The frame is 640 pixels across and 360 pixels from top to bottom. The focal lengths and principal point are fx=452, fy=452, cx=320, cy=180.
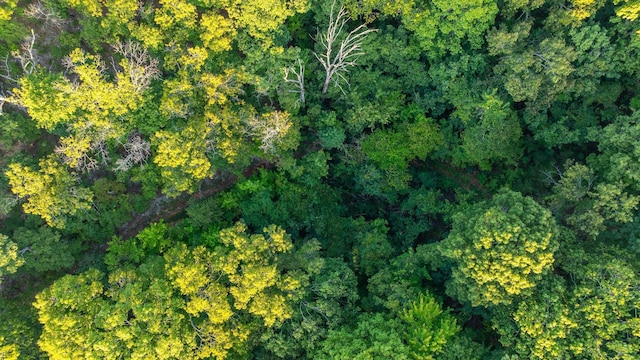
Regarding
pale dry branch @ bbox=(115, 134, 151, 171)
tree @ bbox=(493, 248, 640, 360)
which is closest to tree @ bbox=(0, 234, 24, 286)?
pale dry branch @ bbox=(115, 134, 151, 171)

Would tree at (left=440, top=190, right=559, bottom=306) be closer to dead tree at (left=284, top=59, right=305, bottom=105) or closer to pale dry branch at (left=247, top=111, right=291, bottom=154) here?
pale dry branch at (left=247, top=111, right=291, bottom=154)

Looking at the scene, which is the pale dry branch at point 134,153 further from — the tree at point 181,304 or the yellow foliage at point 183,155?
the tree at point 181,304

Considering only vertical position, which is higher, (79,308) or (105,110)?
(105,110)

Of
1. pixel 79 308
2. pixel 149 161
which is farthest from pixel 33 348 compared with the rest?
pixel 149 161

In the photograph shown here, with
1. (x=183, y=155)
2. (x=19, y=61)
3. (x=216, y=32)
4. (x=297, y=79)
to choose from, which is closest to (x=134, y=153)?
(x=183, y=155)

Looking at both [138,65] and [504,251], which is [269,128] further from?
[504,251]

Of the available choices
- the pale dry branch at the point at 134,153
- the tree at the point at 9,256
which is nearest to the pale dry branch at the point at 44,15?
the pale dry branch at the point at 134,153

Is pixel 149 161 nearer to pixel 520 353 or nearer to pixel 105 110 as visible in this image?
pixel 105 110
